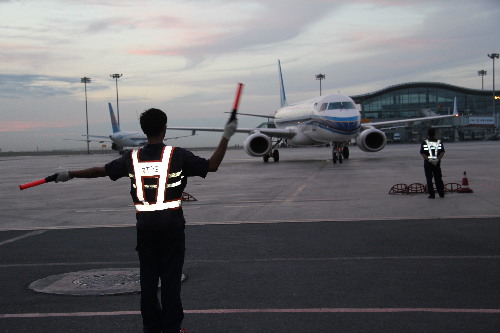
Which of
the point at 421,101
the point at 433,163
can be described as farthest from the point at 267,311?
the point at 421,101

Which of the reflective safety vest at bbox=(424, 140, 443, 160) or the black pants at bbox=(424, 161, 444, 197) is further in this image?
the reflective safety vest at bbox=(424, 140, 443, 160)

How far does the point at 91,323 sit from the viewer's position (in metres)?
5.22

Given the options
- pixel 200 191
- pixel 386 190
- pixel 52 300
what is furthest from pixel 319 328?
pixel 200 191

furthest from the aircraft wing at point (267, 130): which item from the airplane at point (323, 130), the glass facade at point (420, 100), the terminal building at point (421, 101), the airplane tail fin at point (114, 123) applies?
the glass facade at point (420, 100)

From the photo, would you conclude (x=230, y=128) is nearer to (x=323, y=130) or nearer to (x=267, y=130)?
(x=323, y=130)

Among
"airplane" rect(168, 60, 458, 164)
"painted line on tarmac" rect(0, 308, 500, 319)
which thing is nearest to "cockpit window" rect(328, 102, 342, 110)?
"airplane" rect(168, 60, 458, 164)

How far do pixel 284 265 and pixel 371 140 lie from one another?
2699 cm

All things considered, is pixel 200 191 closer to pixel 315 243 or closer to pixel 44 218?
pixel 44 218

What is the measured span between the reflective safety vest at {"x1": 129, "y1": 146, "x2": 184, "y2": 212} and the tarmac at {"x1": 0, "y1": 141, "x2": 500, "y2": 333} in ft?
4.00

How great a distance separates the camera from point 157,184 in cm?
454

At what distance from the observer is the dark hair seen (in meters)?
4.66

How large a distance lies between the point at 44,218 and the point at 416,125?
10460 centimetres

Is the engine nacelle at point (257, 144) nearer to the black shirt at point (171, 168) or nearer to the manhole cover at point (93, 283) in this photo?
the manhole cover at point (93, 283)

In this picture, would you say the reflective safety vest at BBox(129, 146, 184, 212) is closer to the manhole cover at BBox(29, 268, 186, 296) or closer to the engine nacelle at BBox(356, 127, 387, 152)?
the manhole cover at BBox(29, 268, 186, 296)
